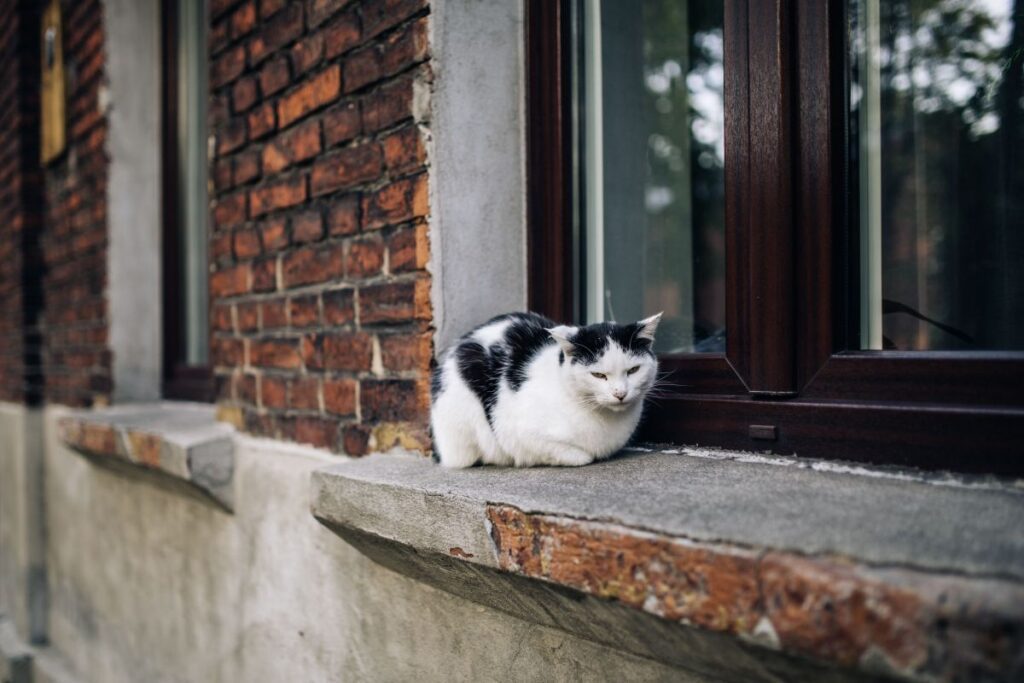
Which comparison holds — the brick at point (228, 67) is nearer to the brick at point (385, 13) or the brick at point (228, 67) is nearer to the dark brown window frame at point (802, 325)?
the brick at point (385, 13)

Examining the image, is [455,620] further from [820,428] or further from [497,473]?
[820,428]

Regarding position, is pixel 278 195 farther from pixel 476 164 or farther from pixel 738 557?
pixel 738 557

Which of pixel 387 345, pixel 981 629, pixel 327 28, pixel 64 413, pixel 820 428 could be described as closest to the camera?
pixel 981 629

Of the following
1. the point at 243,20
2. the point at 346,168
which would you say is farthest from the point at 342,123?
the point at 243,20

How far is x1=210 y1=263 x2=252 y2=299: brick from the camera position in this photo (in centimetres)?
227

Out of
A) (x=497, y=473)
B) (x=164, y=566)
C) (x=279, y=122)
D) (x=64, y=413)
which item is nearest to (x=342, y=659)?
(x=497, y=473)

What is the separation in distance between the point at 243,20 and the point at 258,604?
1.74 m

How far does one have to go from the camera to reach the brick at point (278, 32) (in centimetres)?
201

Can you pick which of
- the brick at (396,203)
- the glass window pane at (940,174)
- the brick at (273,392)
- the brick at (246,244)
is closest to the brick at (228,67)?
the brick at (246,244)

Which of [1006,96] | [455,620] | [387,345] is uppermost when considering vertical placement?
[1006,96]

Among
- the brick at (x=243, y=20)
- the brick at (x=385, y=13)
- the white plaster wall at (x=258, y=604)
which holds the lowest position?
the white plaster wall at (x=258, y=604)

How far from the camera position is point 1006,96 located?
131 centimetres

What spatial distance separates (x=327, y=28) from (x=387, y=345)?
856mm

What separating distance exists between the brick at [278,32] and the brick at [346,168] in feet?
1.27
